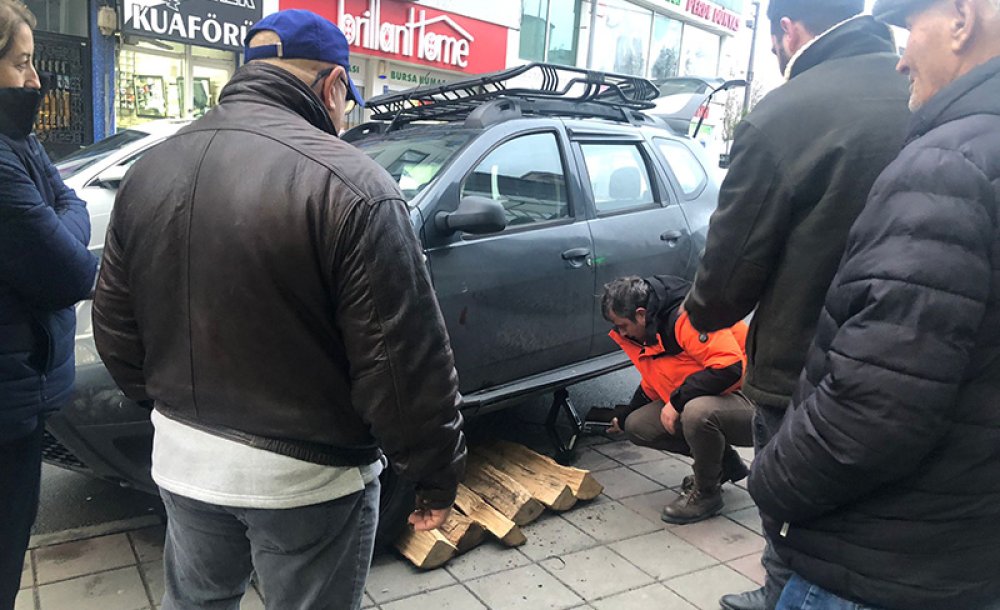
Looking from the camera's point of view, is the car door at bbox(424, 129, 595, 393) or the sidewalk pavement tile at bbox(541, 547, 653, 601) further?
the car door at bbox(424, 129, 595, 393)

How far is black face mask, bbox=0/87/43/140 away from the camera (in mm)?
1985

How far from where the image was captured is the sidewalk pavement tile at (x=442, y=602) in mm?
2916

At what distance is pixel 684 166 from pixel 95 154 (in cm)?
381

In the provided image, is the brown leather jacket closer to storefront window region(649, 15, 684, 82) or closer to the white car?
the white car

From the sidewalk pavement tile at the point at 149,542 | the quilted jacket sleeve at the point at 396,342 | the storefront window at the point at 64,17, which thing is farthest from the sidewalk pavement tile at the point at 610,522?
the storefront window at the point at 64,17

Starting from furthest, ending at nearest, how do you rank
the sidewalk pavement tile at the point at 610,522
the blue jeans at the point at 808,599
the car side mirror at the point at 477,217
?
the sidewalk pavement tile at the point at 610,522, the car side mirror at the point at 477,217, the blue jeans at the point at 808,599

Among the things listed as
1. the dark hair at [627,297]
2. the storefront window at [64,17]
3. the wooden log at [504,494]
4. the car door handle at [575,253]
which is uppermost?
the storefront window at [64,17]

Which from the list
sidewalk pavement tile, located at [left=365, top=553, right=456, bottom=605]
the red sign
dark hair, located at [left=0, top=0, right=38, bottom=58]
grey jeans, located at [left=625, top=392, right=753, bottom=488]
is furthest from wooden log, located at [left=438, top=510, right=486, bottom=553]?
the red sign

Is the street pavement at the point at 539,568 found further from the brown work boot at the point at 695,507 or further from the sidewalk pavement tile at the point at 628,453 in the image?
the sidewalk pavement tile at the point at 628,453

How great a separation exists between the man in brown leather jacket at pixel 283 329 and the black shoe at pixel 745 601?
1.66 meters

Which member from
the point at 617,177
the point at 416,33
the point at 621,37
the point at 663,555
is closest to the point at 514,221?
the point at 617,177

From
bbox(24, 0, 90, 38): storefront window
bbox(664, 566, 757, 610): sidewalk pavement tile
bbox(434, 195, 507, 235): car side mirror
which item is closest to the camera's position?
bbox(664, 566, 757, 610): sidewalk pavement tile

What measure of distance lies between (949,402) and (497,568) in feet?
7.57

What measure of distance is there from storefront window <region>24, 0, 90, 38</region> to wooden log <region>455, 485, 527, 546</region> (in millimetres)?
9086
